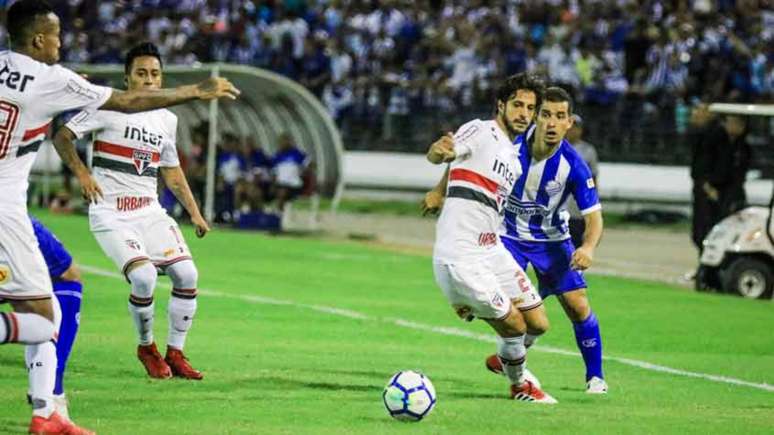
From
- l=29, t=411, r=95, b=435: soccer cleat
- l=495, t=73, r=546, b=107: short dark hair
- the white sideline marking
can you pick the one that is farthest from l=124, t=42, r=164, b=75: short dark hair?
the white sideline marking

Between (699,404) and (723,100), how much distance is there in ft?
65.0

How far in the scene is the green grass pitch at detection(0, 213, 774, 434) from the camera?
10039 millimetres

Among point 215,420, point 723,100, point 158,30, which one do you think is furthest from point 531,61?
point 215,420

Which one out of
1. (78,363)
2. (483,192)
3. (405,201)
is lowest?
(405,201)

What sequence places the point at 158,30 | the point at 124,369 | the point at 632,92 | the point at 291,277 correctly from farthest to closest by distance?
the point at 158,30, the point at 632,92, the point at 291,277, the point at 124,369

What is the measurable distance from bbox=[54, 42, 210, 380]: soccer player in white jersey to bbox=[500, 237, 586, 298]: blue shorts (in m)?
2.36

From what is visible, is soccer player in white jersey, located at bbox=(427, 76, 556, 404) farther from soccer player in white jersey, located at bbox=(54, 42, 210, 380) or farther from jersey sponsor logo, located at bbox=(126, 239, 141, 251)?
jersey sponsor logo, located at bbox=(126, 239, 141, 251)

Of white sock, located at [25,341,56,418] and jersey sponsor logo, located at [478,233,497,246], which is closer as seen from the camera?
white sock, located at [25,341,56,418]

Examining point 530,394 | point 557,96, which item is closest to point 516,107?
point 557,96

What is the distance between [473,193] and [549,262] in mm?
1480

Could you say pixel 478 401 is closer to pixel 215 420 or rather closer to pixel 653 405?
pixel 653 405

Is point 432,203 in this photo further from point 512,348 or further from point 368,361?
point 368,361

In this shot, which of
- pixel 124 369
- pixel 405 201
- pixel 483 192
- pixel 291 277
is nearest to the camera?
pixel 483 192

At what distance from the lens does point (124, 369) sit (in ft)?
39.4
